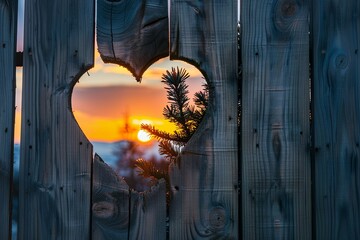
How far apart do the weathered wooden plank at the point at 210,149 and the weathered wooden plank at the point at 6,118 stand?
69 centimetres

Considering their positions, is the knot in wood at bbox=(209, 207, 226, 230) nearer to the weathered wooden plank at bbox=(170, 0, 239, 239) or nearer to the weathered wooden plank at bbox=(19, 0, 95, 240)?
the weathered wooden plank at bbox=(170, 0, 239, 239)

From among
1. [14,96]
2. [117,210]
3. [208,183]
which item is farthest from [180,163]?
[14,96]

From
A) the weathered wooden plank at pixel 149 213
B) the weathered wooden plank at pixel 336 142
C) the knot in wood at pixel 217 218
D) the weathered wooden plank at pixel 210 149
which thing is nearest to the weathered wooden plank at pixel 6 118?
the weathered wooden plank at pixel 149 213

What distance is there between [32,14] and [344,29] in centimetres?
132

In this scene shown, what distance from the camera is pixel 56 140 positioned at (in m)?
2.39

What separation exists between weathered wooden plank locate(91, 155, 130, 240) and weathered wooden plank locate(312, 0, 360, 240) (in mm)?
799

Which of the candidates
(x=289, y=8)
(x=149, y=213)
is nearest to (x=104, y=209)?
(x=149, y=213)

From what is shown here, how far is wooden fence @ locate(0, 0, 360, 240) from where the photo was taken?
7.81 ft

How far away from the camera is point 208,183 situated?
2.37 meters

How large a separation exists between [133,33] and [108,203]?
706 millimetres

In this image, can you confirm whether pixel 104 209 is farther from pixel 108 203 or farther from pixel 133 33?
pixel 133 33

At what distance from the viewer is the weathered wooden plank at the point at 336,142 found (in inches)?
95.7

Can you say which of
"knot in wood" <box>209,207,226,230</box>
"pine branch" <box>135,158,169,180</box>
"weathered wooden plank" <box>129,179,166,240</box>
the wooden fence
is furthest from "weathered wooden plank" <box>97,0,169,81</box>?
"pine branch" <box>135,158,169,180</box>

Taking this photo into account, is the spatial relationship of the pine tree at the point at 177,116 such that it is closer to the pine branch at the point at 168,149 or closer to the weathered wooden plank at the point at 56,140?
the pine branch at the point at 168,149
